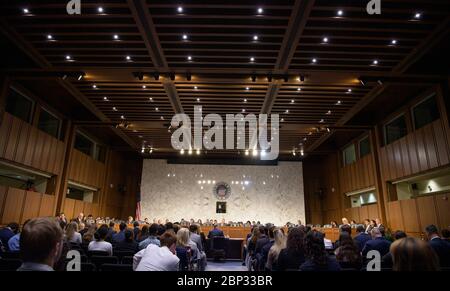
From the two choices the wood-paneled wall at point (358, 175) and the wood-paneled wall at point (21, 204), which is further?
the wood-paneled wall at point (358, 175)

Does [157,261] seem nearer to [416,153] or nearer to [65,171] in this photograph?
[416,153]

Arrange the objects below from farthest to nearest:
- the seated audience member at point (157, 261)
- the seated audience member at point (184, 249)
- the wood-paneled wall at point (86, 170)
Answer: the wood-paneled wall at point (86, 170) → the seated audience member at point (184, 249) → the seated audience member at point (157, 261)

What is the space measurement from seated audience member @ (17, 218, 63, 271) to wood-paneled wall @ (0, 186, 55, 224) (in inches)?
375

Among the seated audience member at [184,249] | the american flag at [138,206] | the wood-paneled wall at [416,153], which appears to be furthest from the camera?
the american flag at [138,206]

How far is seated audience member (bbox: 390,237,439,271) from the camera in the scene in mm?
1617

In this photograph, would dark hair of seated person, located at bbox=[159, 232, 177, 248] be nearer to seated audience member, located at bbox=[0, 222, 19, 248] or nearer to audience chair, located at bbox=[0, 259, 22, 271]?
audience chair, located at bbox=[0, 259, 22, 271]

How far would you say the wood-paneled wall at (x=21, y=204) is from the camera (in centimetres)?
909

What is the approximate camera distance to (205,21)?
6.58 meters

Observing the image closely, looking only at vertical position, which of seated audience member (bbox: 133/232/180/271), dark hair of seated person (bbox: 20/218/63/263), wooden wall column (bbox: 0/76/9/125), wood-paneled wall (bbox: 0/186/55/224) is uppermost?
wooden wall column (bbox: 0/76/9/125)

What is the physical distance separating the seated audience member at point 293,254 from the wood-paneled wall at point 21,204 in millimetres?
9453

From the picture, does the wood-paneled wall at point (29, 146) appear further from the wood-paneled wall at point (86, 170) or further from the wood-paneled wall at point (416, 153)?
the wood-paneled wall at point (416, 153)

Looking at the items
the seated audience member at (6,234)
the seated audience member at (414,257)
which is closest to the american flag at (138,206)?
the seated audience member at (6,234)

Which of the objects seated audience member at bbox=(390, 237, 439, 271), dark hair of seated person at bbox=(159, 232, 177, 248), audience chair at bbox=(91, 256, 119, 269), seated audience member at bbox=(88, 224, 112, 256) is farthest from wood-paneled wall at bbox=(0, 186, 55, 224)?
seated audience member at bbox=(390, 237, 439, 271)
